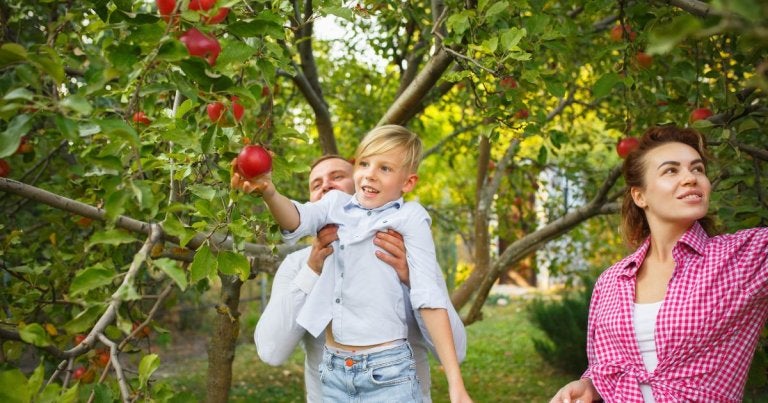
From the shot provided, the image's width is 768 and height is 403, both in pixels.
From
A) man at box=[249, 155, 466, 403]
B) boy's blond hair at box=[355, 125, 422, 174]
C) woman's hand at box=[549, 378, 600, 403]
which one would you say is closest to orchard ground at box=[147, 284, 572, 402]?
man at box=[249, 155, 466, 403]

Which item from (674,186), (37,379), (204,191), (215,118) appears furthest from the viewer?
(215,118)

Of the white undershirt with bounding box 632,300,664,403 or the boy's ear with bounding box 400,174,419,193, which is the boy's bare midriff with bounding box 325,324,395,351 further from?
the white undershirt with bounding box 632,300,664,403

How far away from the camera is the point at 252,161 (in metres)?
1.80

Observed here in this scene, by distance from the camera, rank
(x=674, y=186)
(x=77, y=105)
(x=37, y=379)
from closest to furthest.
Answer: (x=77, y=105), (x=37, y=379), (x=674, y=186)

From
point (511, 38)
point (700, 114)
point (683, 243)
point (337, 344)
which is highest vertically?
point (511, 38)

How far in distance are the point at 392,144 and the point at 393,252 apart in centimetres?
34

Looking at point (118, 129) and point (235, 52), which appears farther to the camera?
point (235, 52)

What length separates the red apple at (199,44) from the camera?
4.89 ft

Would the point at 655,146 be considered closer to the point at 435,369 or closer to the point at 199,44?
the point at 199,44

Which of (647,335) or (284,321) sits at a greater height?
(284,321)

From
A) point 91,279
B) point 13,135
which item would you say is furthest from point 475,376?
point 13,135

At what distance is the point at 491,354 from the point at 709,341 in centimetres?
719

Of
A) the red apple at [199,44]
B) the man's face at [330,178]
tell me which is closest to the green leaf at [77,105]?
the red apple at [199,44]

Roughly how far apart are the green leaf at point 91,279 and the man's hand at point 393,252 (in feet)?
3.26
